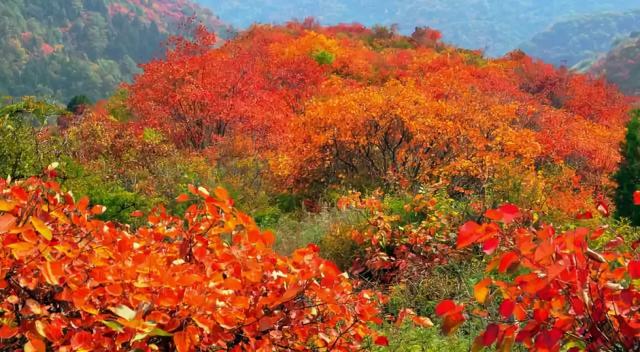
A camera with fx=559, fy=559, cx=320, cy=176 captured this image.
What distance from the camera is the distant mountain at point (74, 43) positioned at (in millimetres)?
105062

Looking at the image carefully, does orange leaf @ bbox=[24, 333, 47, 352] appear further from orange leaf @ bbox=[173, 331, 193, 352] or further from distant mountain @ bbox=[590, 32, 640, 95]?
distant mountain @ bbox=[590, 32, 640, 95]

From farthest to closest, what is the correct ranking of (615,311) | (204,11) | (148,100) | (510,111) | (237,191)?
(204,11) < (148,100) < (510,111) < (237,191) < (615,311)

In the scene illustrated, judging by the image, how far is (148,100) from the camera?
24062 millimetres

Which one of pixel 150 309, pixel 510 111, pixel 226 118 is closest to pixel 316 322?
pixel 150 309

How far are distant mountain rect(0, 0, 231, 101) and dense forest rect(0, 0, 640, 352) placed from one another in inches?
2986

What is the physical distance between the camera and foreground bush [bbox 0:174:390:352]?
8.17ft

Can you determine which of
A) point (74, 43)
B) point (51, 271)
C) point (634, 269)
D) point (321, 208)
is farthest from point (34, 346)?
point (74, 43)

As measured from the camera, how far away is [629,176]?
16.2 metres

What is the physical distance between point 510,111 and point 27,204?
1545cm

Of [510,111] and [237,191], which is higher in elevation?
[510,111]

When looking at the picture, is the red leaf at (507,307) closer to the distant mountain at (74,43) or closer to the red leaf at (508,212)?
the red leaf at (508,212)

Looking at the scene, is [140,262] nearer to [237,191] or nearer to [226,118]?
[237,191]

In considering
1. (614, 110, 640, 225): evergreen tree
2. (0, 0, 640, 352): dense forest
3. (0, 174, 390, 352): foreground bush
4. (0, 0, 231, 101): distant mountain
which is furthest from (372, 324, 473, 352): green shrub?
(0, 0, 231, 101): distant mountain

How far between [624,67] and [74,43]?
380 ft
